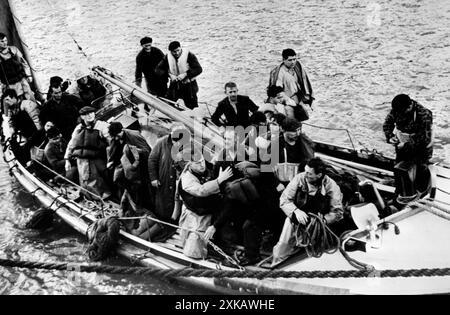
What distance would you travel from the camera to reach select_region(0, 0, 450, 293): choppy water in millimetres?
9336

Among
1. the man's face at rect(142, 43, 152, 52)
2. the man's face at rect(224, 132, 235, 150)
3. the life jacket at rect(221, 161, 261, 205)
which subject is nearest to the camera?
the life jacket at rect(221, 161, 261, 205)

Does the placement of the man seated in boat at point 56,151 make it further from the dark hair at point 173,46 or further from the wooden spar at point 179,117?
the dark hair at point 173,46

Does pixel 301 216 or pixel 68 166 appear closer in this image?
pixel 301 216

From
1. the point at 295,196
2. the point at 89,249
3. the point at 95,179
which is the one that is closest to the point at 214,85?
the point at 95,179

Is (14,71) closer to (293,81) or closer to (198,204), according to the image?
(293,81)

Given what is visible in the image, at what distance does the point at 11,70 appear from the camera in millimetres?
9305

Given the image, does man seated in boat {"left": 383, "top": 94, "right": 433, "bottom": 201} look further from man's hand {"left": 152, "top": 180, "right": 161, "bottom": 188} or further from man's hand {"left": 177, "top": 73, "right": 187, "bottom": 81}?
man's hand {"left": 177, "top": 73, "right": 187, "bottom": 81}

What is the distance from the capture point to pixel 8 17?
9.73m

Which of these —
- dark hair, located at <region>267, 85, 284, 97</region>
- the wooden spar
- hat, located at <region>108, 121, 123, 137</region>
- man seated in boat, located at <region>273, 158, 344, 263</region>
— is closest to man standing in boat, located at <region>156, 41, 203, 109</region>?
the wooden spar

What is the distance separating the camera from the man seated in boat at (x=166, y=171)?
642cm

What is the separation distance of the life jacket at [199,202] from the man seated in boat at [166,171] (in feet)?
1.60

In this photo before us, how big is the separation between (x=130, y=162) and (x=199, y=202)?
125 centimetres

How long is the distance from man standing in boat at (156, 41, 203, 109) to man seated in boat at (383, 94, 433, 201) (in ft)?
12.1
